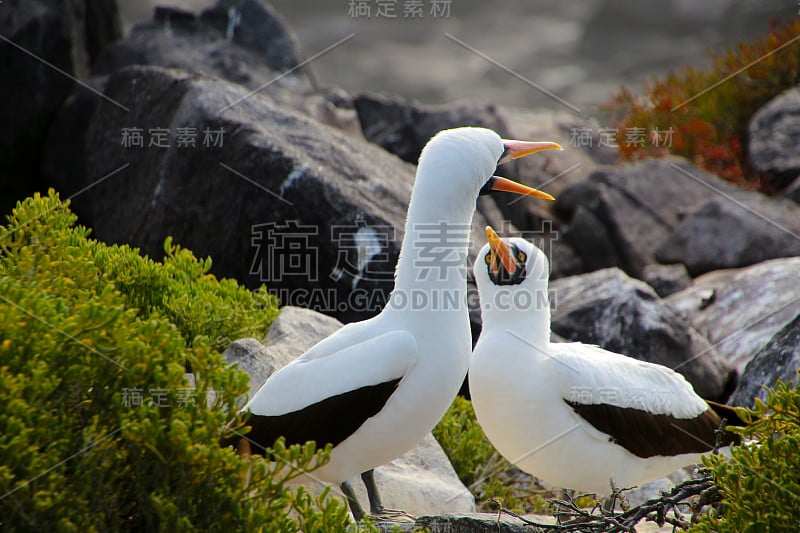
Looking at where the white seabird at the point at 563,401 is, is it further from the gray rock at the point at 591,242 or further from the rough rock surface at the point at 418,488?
the gray rock at the point at 591,242

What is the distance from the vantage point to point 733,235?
35.4ft

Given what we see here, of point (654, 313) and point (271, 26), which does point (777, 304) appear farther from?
point (271, 26)

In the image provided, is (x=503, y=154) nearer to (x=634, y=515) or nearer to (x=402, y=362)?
(x=402, y=362)

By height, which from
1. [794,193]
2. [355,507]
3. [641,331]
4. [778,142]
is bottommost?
[641,331]

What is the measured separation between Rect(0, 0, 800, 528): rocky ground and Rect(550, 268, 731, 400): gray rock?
2 centimetres

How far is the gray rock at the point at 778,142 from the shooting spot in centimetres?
1239

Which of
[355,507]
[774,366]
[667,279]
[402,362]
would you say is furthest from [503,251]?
[667,279]

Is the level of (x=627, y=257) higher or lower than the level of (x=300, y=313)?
lower

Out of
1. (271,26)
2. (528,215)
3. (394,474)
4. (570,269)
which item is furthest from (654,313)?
(271,26)

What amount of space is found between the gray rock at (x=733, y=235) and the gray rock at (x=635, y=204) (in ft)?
1.25

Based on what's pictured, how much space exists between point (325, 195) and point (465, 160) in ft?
10.2

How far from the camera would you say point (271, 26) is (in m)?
13.8

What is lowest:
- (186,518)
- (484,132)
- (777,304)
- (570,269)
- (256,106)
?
(570,269)

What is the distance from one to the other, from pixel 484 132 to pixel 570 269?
695 cm
